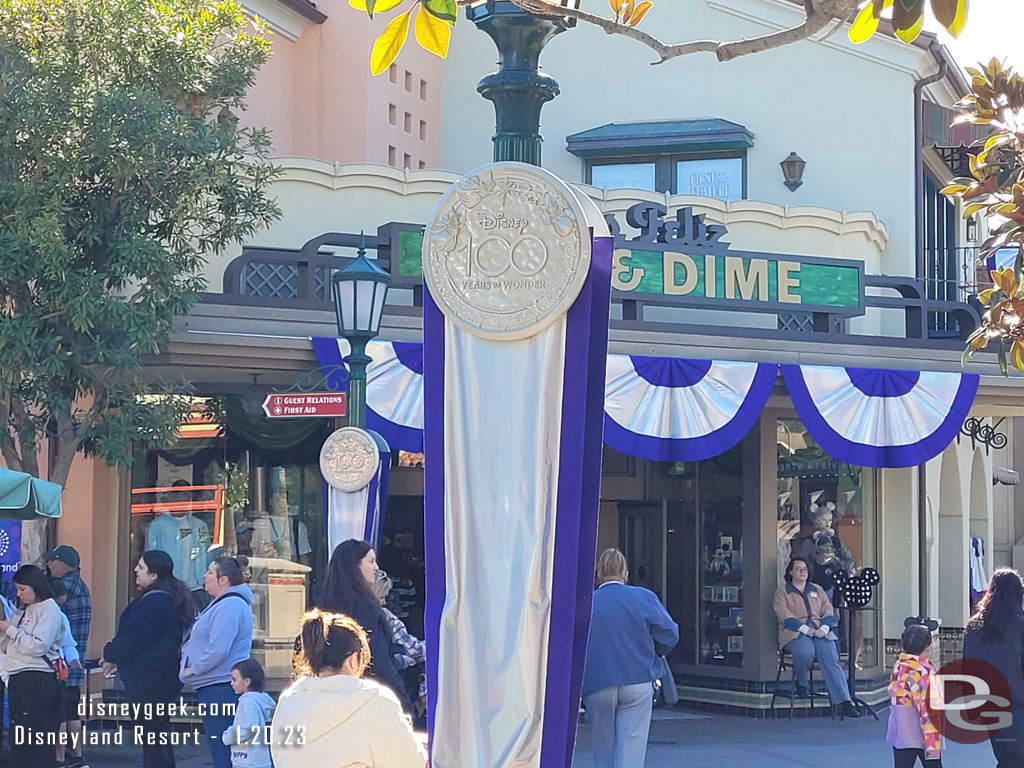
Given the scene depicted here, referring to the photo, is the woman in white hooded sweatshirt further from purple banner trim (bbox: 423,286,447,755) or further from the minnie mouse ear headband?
the minnie mouse ear headband

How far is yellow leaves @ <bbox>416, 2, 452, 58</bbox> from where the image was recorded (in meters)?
4.07

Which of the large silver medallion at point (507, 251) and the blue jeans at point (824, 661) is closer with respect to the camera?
the large silver medallion at point (507, 251)

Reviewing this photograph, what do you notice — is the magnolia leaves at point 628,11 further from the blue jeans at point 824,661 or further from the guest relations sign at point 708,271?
the blue jeans at point 824,661

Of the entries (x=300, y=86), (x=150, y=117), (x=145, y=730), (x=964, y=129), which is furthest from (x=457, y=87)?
(x=145, y=730)

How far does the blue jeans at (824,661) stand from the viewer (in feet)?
45.3

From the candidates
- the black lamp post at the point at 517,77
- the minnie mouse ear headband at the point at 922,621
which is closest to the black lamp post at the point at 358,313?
the black lamp post at the point at 517,77

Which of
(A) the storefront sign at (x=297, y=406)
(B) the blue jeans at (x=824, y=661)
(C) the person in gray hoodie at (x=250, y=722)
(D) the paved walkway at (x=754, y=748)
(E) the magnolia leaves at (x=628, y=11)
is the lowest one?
(D) the paved walkway at (x=754, y=748)

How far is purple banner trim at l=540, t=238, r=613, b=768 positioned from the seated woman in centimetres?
933

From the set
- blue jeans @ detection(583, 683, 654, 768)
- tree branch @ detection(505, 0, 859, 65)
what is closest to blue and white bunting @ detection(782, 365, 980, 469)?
blue jeans @ detection(583, 683, 654, 768)

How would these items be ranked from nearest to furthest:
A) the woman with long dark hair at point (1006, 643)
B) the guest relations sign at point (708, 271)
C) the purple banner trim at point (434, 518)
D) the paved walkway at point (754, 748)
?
1. the purple banner trim at point (434, 518)
2. the woman with long dark hair at point (1006, 643)
3. the paved walkway at point (754, 748)
4. the guest relations sign at point (708, 271)

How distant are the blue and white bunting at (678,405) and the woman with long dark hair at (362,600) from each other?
500 cm

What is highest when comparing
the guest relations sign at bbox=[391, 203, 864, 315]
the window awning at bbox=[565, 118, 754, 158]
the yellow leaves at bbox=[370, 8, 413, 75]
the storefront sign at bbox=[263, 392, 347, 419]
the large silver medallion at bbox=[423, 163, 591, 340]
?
the window awning at bbox=[565, 118, 754, 158]

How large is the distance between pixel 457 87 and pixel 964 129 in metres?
7.07

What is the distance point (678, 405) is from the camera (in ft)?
41.3
